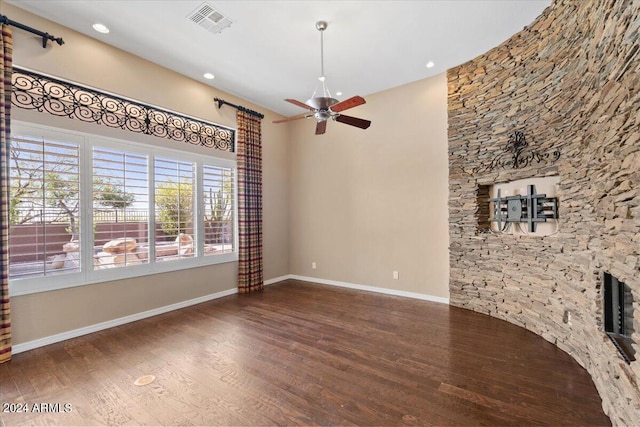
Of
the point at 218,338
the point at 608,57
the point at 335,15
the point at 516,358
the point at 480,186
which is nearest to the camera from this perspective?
the point at 608,57

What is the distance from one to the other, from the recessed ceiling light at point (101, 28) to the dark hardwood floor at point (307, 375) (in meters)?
3.57

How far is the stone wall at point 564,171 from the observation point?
5.34ft

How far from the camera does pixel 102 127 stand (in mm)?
3373

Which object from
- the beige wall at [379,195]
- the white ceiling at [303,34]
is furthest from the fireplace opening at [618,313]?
the white ceiling at [303,34]

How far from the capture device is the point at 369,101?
493 cm

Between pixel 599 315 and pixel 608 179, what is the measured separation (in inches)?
42.1

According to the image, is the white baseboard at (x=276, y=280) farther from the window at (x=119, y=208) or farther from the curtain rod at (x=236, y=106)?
the curtain rod at (x=236, y=106)

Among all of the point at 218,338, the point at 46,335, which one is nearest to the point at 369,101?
the point at 218,338

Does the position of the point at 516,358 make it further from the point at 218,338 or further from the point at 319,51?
the point at 319,51

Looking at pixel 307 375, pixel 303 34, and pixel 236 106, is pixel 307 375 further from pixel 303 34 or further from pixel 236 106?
pixel 236 106

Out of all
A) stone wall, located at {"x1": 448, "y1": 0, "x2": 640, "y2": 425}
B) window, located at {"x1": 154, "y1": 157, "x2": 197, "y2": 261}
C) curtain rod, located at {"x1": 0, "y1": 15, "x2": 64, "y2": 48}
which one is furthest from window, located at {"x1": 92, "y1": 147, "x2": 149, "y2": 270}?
stone wall, located at {"x1": 448, "y1": 0, "x2": 640, "y2": 425}

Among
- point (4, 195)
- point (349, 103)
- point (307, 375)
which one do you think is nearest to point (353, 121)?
point (349, 103)

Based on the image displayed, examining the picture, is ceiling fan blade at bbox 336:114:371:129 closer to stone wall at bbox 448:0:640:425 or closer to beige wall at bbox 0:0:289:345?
stone wall at bbox 448:0:640:425

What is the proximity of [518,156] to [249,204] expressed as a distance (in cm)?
421
